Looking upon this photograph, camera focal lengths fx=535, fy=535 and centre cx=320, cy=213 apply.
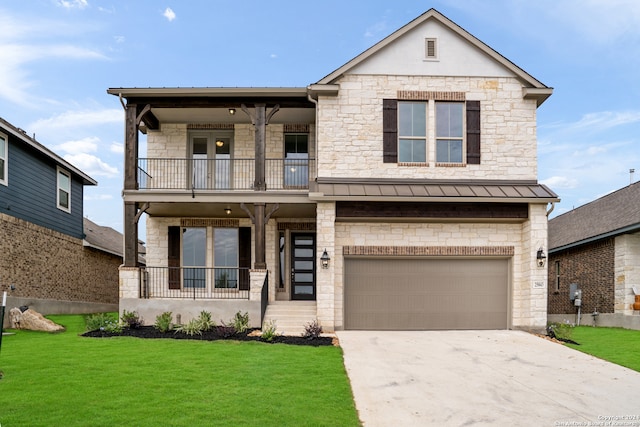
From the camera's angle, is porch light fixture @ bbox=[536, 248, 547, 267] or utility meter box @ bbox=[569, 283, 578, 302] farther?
utility meter box @ bbox=[569, 283, 578, 302]

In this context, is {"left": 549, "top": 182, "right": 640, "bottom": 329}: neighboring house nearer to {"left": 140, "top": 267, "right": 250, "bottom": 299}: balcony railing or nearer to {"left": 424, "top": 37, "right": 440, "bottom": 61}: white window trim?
{"left": 424, "top": 37, "right": 440, "bottom": 61}: white window trim

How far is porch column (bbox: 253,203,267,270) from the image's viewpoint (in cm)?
1445

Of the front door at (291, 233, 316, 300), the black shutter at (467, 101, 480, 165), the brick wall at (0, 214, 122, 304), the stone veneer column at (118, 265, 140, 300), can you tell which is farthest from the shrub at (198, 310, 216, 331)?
the black shutter at (467, 101, 480, 165)

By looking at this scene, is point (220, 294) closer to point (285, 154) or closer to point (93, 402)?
point (285, 154)

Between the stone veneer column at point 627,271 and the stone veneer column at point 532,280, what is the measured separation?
390cm

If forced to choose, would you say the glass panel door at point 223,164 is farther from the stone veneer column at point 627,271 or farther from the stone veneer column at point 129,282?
the stone veneer column at point 627,271

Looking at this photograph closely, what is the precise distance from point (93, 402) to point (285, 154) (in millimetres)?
11097

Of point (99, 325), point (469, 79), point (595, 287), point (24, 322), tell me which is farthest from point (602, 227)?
point (24, 322)

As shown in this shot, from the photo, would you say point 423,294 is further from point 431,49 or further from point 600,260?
point 600,260

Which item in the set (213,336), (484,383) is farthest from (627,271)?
(213,336)

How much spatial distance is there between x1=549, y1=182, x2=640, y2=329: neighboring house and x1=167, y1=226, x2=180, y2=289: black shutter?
516 inches

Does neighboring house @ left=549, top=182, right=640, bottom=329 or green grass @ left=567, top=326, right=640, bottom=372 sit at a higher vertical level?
neighboring house @ left=549, top=182, right=640, bottom=329

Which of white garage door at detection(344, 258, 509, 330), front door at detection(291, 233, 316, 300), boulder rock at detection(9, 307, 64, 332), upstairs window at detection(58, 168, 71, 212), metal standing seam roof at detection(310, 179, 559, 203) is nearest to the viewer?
boulder rock at detection(9, 307, 64, 332)

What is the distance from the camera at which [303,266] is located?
17.2 m
